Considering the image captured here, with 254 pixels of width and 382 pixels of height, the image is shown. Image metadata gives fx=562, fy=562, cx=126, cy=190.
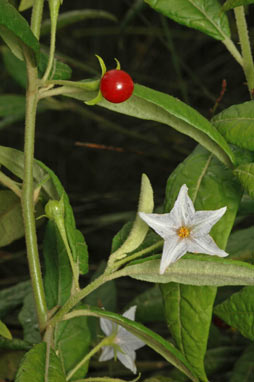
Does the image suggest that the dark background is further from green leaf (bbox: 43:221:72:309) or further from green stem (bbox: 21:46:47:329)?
green stem (bbox: 21:46:47:329)

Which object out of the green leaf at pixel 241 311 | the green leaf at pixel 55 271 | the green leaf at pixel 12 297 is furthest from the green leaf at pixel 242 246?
the green leaf at pixel 12 297

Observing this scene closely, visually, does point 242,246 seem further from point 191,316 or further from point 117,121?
point 117,121

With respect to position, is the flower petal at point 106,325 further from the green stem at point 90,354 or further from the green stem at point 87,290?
the green stem at point 87,290

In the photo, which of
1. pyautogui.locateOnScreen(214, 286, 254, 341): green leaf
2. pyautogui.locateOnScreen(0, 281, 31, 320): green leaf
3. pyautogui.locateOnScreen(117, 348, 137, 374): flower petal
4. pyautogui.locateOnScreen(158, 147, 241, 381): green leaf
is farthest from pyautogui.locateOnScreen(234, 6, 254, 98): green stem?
pyautogui.locateOnScreen(0, 281, 31, 320): green leaf

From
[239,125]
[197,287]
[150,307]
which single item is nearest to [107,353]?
[150,307]

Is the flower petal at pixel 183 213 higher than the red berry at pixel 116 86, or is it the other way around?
the red berry at pixel 116 86

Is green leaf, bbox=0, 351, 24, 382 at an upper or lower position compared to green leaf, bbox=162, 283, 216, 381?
lower
